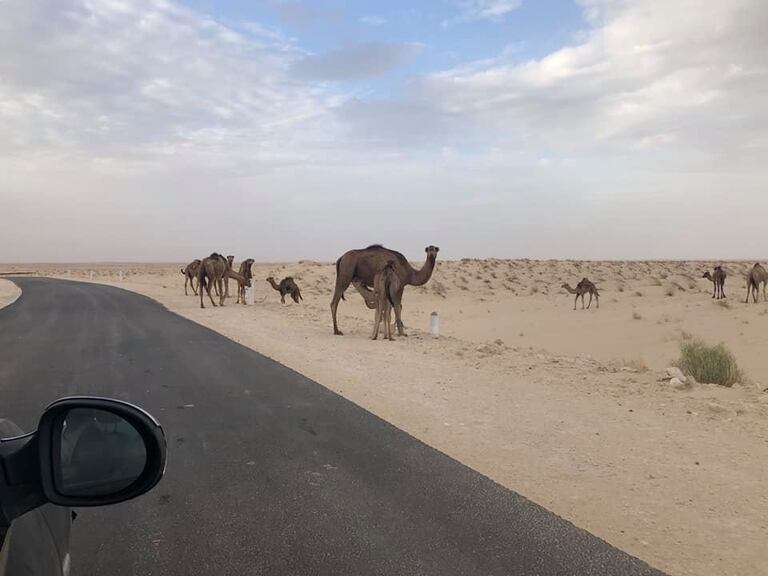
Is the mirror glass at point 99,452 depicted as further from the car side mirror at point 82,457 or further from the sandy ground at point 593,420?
the sandy ground at point 593,420

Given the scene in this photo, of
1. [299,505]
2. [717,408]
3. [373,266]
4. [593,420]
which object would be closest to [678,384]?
[717,408]

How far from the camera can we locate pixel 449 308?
118 feet

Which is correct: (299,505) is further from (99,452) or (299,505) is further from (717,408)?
(717,408)

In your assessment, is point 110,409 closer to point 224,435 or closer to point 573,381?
point 224,435

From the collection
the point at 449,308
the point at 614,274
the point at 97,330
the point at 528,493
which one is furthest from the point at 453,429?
the point at 614,274

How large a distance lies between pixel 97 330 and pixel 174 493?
1344 centimetres

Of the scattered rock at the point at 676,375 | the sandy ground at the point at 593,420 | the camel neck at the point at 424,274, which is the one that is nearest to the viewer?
the sandy ground at the point at 593,420

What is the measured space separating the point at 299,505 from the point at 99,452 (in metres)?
3.42

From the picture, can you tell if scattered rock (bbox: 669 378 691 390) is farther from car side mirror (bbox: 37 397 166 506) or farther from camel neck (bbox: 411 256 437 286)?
car side mirror (bbox: 37 397 166 506)

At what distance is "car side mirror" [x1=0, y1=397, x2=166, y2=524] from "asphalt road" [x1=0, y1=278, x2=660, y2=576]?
2312 mm

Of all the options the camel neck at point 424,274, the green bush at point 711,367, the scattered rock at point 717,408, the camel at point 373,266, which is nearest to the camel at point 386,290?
the camel at point 373,266

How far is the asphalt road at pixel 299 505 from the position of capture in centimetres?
452

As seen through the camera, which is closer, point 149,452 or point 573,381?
point 149,452

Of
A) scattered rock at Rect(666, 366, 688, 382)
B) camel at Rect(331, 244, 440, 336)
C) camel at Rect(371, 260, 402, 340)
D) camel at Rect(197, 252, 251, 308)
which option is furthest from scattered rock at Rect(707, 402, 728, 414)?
camel at Rect(197, 252, 251, 308)
